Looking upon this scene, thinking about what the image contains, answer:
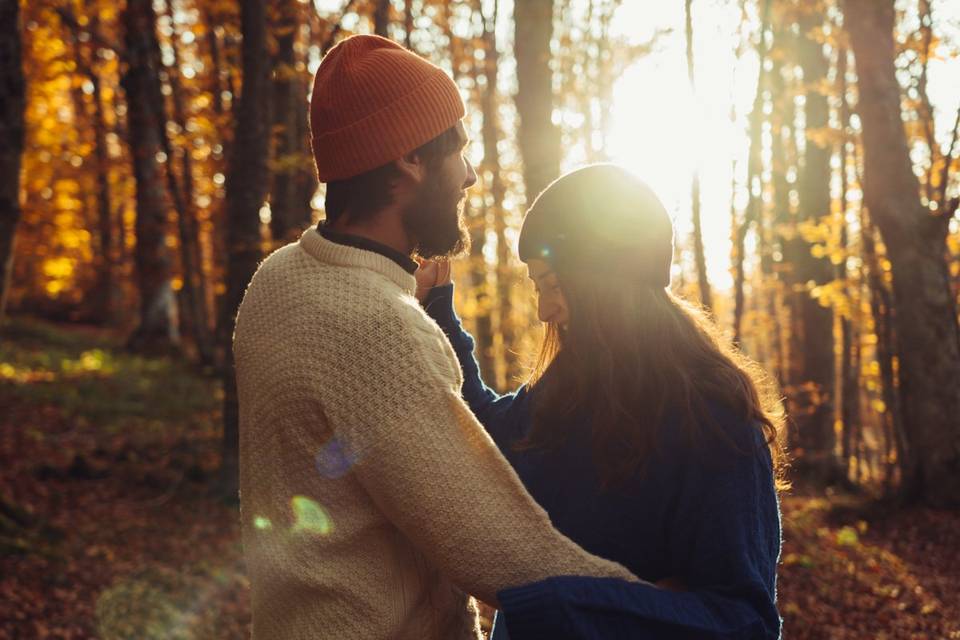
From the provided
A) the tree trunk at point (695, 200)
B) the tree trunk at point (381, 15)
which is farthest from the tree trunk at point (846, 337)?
the tree trunk at point (381, 15)

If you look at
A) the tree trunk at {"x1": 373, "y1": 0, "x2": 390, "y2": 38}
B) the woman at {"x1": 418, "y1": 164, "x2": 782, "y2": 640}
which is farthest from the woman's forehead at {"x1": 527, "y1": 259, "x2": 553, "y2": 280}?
the tree trunk at {"x1": 373, "y1": 0, "x2": 390, "y2": 38}

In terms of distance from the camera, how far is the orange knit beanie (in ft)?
5.35

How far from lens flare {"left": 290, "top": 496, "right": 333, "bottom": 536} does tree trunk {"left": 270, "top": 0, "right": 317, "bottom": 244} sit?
5.89m

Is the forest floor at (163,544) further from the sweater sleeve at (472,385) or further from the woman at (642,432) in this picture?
the woman at (642,432)

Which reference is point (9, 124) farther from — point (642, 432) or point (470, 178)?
point (642, 432)

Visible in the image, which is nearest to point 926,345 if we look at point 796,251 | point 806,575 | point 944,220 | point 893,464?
point 944,220

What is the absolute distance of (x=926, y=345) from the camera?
7812 millimetres

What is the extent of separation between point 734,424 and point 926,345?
7.36m

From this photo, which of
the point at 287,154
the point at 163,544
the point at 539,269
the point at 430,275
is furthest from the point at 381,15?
the point at 539,269

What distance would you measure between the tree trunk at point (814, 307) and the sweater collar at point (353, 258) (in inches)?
423

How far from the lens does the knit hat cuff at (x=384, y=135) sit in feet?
5.34

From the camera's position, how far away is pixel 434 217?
169 cm

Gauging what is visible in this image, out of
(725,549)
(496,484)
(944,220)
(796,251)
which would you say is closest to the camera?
(496,484)

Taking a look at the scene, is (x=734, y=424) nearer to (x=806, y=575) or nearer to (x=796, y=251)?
(x=806, y=575)
